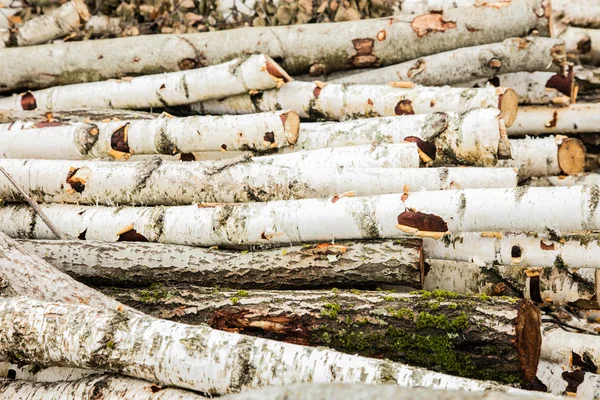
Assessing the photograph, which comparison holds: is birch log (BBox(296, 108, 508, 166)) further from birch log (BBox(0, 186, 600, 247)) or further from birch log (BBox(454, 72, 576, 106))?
birch log (BBox(454, 72, 576, 106))

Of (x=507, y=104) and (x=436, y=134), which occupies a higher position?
(x=507, y=104)

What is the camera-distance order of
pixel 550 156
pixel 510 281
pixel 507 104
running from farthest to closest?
pixel 550 156, pixel 507 104, pixel 510 281

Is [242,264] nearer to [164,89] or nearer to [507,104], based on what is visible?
[164,89]

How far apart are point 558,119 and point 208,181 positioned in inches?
95.0

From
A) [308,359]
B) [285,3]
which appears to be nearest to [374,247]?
[308,359]

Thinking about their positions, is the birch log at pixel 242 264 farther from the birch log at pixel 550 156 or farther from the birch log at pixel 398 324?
the birch log at pixel 550 156

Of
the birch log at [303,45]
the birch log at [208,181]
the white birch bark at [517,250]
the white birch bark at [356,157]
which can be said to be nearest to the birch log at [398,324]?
the white birch bark at [517,250]

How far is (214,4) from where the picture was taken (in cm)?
484

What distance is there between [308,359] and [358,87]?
2064mm

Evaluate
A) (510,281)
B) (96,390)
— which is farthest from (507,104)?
(96,390)

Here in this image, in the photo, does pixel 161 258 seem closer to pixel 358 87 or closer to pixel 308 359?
pixel 308 359

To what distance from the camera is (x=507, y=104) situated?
3.65 m

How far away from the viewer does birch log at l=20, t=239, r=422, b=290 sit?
119 inches

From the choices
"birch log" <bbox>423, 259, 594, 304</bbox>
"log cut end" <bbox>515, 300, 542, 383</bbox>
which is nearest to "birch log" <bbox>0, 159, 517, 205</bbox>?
"birch log" <bbox>423, 259, 594, 304</bbox>
